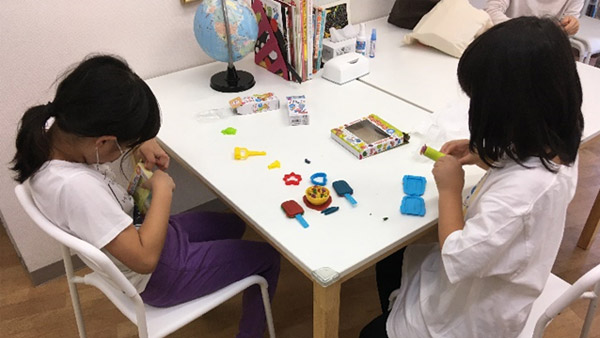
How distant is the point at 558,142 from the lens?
2.87 ft

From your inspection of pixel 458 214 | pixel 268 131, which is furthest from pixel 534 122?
pixel 268 131

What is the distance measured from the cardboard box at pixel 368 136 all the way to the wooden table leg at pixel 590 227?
998mm

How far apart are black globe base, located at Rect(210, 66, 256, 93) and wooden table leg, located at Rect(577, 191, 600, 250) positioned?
1328 mm

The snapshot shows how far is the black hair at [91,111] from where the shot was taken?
36.0 inches

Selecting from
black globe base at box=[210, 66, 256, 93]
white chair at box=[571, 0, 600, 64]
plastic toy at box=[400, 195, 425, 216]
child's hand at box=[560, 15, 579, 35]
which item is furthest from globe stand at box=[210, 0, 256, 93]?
white chair at box=[571, 0, 600, 64]

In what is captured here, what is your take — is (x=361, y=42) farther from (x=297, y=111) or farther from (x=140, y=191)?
(x=140, y=191)

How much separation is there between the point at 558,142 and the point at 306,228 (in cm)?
49

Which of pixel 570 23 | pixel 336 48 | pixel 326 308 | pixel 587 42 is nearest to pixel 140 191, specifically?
pixel 326 308

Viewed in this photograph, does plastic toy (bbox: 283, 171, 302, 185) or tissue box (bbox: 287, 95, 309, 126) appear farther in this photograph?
tissue box (bbox: 287, 95, 309, 126)

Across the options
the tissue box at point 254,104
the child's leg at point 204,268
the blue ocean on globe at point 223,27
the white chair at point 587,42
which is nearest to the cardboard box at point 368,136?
the tissue box at point 254,104

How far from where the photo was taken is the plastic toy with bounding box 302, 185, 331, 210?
1081 millimetres

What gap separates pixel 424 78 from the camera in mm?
Result: 1685

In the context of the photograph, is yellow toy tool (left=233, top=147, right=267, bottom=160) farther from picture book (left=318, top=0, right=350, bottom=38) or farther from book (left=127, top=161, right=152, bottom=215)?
picture book (left=318, top=0, right=350, bottom=38)

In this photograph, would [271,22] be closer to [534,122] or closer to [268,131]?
[268,131]
